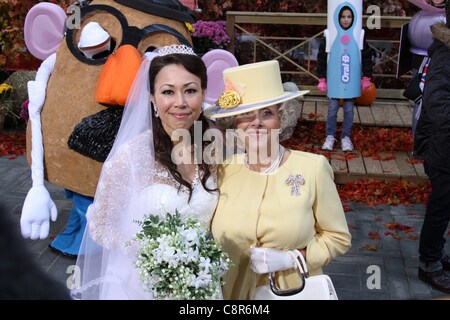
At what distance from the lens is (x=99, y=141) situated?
11.6 feet

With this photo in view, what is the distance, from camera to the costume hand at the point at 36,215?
351 cm

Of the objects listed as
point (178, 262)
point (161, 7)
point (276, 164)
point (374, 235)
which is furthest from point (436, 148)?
point (178, 262)

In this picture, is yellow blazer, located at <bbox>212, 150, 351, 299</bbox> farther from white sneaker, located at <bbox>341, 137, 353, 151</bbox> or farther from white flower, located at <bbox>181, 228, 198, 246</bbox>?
white sneaker, located at <bbox>341, 137, 353, 151</bbox>

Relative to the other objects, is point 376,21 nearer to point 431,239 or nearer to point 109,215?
point 431,239

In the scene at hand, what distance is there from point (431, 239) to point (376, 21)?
5.08 meters

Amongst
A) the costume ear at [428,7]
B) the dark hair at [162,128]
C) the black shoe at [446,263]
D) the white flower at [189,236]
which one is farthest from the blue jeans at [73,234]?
the costume ear at [428,7]

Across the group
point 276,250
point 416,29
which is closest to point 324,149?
point 416,29

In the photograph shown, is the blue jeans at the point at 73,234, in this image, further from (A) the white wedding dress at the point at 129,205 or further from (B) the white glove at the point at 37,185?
(A) the white wedding dress at the point at 129,205

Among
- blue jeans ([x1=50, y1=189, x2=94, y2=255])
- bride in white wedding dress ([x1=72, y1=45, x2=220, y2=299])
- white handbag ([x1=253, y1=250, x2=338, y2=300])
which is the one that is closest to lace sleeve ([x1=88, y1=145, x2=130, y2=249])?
bride in white wedding dress ([x1=72, y1=45, x2=220, y2=299])

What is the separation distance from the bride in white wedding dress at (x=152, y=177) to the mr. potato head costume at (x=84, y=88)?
2.56 ft

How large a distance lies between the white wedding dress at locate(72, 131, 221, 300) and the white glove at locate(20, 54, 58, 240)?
0.92m

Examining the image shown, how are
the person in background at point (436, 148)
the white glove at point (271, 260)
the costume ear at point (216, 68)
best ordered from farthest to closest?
the person in background at point (436, 148) → the costume ear at point (216, 68) → the white glove at point (271, 260)

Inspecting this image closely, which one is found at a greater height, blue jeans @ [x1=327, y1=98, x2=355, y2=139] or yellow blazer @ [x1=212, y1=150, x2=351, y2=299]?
yellow blazer @ [x1=212, y1=150, x2=351, y2=299]

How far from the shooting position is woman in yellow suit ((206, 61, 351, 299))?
2547mm
